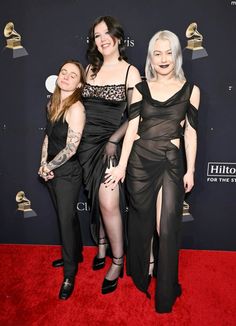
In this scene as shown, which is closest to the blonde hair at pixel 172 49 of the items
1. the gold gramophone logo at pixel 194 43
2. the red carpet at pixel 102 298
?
the gold gramophone logo at pixel 194 43

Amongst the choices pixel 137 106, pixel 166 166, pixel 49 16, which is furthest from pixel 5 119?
pixel 166 166

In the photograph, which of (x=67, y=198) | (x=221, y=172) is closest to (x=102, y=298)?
(x=67, y=198)

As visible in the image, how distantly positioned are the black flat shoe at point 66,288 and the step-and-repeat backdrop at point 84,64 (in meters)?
0.71

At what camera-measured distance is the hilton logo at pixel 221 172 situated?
2998 millimetres

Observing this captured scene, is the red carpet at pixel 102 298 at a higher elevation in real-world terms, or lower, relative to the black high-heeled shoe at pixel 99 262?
lower

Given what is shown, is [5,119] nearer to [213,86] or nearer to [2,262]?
[2,262]

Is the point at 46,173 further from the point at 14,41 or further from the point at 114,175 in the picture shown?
the point at 14,41

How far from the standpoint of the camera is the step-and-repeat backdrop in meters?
2.66

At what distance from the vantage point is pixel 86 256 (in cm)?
312

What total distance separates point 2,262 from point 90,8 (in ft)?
7.59

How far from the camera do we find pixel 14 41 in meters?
2.79

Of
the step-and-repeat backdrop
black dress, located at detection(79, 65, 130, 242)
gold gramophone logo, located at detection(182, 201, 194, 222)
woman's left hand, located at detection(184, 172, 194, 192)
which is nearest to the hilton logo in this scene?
the step-and-repeat backdrop

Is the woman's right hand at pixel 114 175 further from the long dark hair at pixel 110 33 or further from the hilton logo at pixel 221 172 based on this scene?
the hilton logo at pixel 221 172

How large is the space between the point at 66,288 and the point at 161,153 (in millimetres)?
1279
